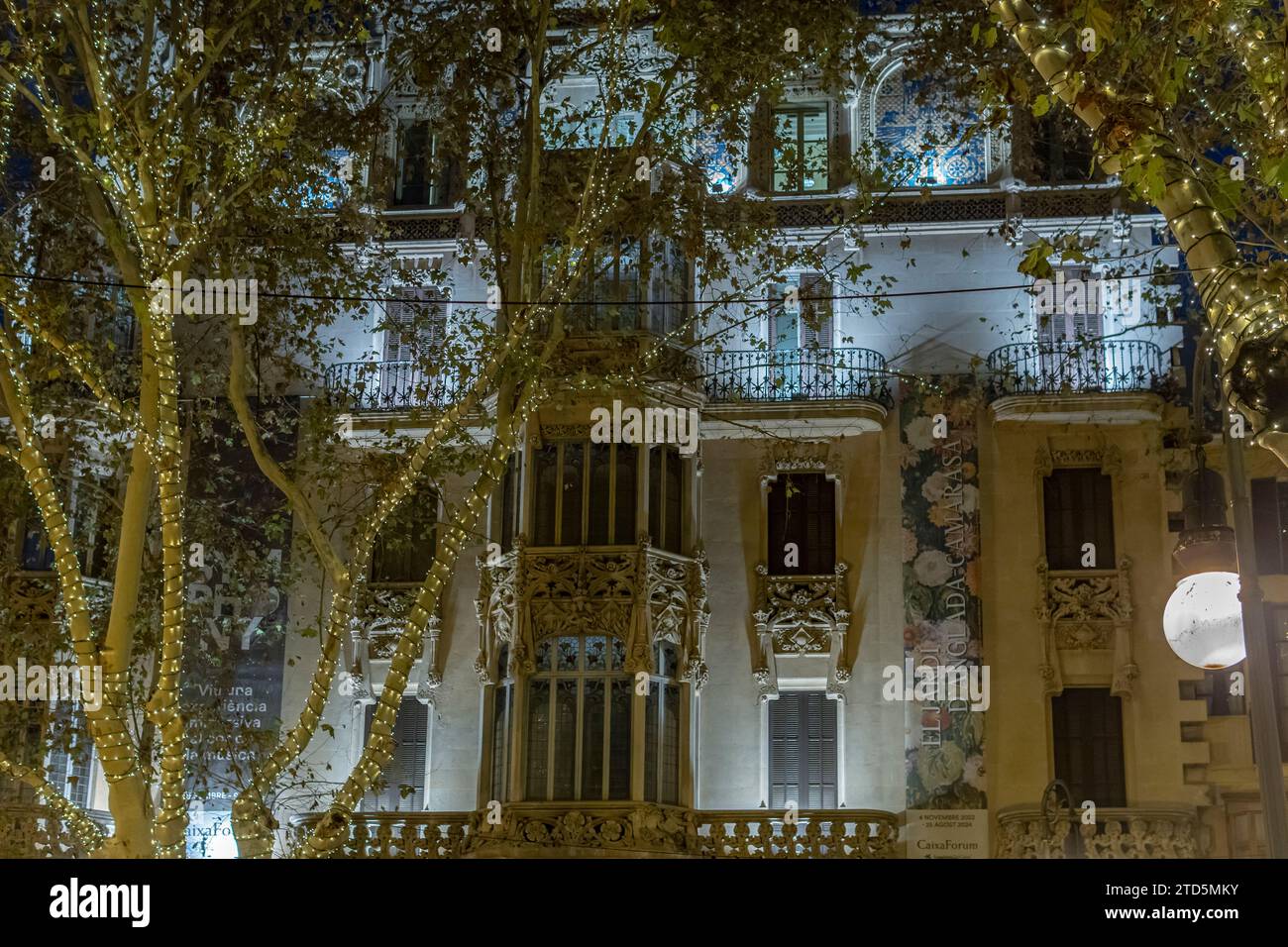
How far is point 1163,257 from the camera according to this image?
26.4 m

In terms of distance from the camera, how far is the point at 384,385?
90.7 ft

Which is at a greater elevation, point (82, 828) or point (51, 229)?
point (51, 229)

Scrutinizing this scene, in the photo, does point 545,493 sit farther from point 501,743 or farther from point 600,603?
point 501,743

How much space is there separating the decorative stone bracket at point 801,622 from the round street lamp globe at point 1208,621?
1518cm

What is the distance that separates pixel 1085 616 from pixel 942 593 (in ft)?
6.87

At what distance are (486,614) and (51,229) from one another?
28.5ft

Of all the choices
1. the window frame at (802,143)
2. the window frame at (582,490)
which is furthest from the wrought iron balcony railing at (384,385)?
the window frame at (802,143)

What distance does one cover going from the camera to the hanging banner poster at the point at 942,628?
24391 mm

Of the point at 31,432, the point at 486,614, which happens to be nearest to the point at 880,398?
the point at 486,614

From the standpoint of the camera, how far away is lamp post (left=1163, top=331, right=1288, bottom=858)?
10.2 meters

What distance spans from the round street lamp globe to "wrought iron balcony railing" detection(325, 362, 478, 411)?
17.2m

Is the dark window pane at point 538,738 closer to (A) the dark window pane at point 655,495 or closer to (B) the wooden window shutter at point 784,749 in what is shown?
(A) the dark window pane at point 655,495

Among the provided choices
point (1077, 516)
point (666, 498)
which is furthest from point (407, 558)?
point (1077, 516)
